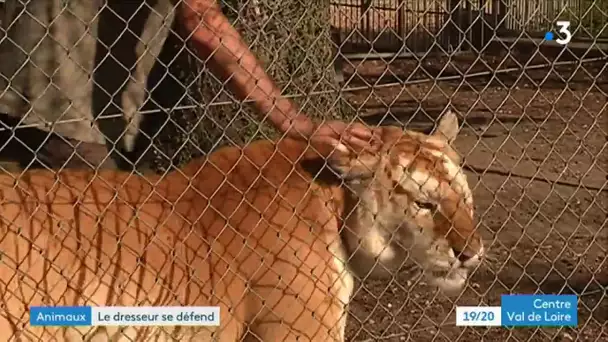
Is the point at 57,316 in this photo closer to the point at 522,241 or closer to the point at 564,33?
the point at 522,241

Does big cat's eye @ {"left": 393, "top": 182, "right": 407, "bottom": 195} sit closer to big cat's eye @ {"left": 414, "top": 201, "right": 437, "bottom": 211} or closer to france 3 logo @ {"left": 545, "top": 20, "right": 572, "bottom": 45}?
big cat's eye @ {"left": 414, "top": 201, "right": 437, "bottom": 211}

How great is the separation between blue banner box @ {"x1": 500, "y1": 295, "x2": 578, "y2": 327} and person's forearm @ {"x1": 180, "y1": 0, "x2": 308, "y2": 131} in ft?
4.02

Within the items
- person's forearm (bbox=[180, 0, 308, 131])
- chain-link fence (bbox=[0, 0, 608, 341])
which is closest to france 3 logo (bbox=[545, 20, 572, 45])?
chain-link fence (bbox=[0, 0, 608, 341])

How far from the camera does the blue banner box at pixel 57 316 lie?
327cm

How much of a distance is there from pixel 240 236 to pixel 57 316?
71 cm

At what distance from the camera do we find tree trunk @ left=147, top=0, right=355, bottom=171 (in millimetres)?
5672

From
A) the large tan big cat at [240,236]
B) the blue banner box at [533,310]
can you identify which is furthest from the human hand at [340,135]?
the blue banner box at [533,310]

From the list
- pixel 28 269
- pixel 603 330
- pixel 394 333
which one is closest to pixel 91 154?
pixel 28 269

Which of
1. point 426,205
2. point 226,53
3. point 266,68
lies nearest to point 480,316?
point 426,205

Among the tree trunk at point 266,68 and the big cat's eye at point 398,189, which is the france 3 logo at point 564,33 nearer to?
the tree trunk at point 266,68

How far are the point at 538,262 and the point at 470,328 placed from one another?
3.49 feet

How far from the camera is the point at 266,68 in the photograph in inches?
233

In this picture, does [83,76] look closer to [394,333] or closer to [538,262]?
[394,333]

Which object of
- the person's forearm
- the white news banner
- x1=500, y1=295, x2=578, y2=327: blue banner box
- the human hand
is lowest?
the white news banner
